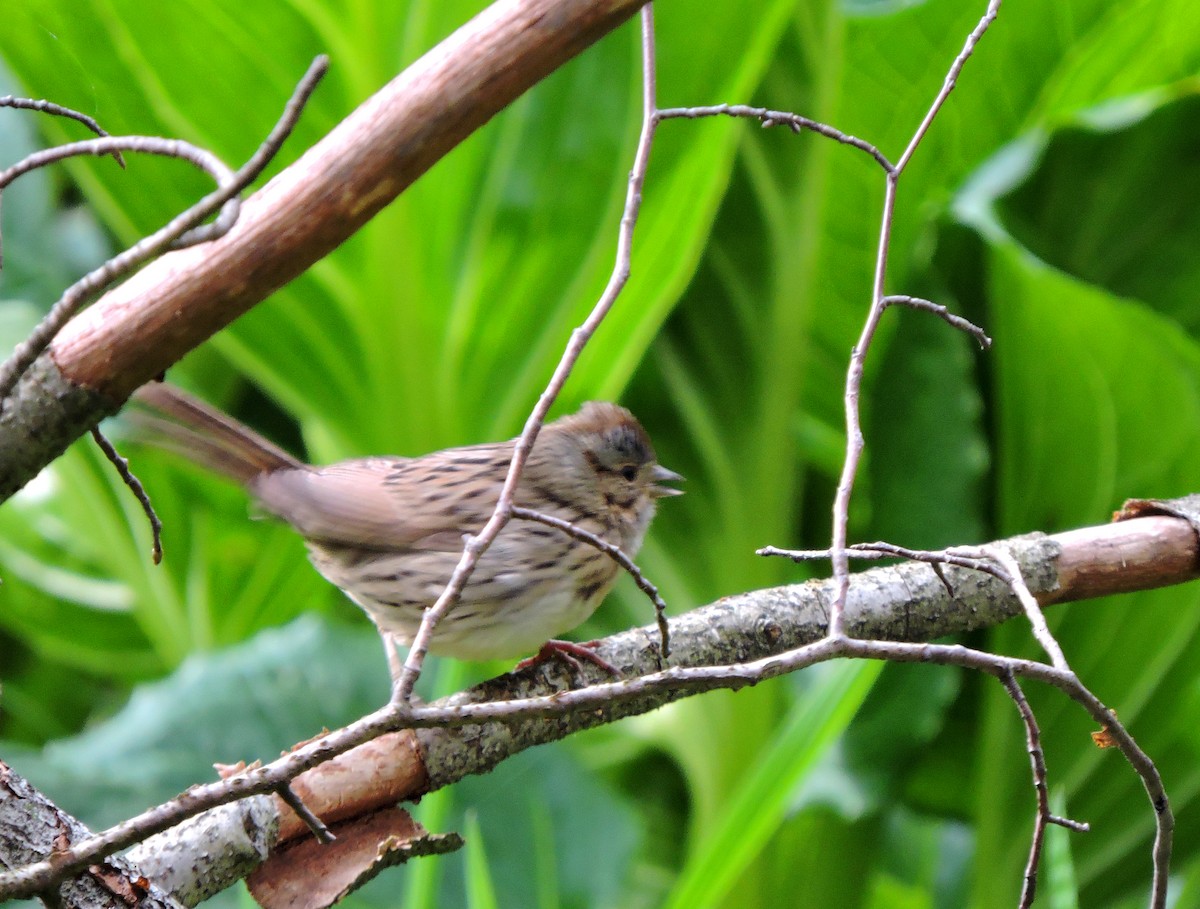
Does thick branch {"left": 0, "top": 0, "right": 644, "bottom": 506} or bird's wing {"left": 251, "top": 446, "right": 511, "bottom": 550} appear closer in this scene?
thick branch {"left": 0, "top": 0, "right": 644, "bottom": 506}

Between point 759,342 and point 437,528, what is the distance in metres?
0.77

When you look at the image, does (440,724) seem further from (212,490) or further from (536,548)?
(212,490)

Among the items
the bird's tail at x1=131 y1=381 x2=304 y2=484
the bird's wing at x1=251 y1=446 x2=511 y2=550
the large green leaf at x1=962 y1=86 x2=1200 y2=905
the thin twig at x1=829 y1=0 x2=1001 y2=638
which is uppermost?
the bird's tail at x1=131 y1=381 x2=304 y2=484

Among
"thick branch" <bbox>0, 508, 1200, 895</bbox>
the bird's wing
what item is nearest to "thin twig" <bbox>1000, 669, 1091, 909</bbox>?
"thick branch" <bbox>0, 508, 1200, 895</bbox>

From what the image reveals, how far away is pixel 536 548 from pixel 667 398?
2.40 ft

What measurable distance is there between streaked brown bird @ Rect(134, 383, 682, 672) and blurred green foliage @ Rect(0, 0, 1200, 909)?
0.39m

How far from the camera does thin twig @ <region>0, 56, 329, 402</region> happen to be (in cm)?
43

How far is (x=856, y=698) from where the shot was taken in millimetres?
1098

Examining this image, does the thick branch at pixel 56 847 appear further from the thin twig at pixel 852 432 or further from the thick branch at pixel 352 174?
the thin twig at pixel 852 432

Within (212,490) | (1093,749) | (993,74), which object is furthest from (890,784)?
(212,490)

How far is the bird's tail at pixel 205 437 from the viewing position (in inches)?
34.1

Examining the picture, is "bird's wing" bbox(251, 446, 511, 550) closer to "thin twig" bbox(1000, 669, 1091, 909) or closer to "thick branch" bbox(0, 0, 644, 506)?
"thick branch" bbox(0, 0, 644, 506)

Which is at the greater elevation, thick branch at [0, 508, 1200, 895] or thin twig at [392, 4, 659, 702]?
thin twig at [392, 4, 659, 702]

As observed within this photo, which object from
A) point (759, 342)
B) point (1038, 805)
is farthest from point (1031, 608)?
point (759, 342)
